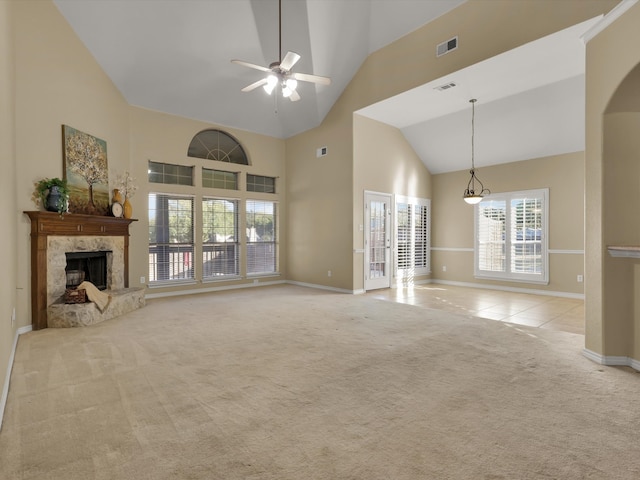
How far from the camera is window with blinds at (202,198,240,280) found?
7500 millimetres

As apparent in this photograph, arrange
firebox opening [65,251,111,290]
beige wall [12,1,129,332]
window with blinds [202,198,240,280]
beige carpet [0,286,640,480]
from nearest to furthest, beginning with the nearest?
beige carpet [0,286,640,480]
beige wall [12,1,129,332]
firebox opening [65,251,111,290]
window with blinds [202,198,240,280]

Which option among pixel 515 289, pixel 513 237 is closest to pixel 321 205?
pixel 513 237

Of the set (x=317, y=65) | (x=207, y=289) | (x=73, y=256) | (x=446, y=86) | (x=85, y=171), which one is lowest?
(x=207, y=289)

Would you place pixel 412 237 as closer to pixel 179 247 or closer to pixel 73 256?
pixel 179 247

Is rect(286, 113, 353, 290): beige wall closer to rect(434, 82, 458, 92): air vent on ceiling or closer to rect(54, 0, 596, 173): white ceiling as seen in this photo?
rect(54, 0, 596, 173): white ceiling

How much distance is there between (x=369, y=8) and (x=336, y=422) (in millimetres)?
6614

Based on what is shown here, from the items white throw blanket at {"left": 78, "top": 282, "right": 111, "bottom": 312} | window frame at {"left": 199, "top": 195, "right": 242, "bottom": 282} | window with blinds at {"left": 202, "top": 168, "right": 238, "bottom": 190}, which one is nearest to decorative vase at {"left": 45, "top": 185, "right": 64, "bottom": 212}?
white throw blanket at {"left": 78, "top": 282, "right": 111, "bottom": 312}

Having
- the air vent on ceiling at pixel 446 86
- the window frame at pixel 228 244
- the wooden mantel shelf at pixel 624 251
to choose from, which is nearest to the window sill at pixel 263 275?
the window frame at pixel 228 244

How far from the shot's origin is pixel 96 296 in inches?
191

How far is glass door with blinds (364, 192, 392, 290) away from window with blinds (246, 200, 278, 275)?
8.33 feet

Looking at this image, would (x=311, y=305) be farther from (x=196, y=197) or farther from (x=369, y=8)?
(x=369, y=8)

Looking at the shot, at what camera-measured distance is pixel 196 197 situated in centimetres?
729

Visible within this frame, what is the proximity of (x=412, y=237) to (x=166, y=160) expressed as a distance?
5982mm

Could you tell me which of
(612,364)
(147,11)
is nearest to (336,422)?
(612,364)
